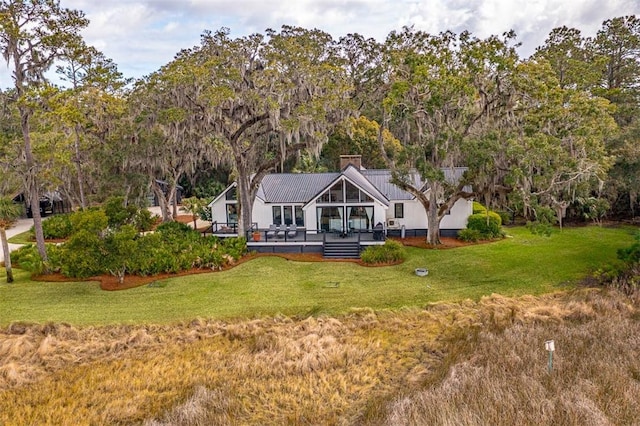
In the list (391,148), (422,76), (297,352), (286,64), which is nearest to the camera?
(297,352)

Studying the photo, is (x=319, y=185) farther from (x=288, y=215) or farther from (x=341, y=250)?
(x=341, y=250)

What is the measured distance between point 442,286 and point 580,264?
5.58 m

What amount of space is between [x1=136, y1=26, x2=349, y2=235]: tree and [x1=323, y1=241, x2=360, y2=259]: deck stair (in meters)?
4.28

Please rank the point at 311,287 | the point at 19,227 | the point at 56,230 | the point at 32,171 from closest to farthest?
the point at 311,287, the point at 32,171, the point at 56,230, the point at 19,227

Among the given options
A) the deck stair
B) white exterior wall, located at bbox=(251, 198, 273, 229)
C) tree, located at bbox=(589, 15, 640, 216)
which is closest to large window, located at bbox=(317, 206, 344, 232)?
the deck stair

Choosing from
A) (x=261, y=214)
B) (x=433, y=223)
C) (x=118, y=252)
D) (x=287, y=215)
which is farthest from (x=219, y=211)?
(x=433, y=223)

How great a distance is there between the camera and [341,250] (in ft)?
57.4

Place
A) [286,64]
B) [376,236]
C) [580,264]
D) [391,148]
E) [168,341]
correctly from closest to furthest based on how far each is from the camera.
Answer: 1. [168,341]
2. [580,264]
3. [286,64]
4. [376,236]
5. [391,148]

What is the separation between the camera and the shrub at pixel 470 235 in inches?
730

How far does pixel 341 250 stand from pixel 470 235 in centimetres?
618

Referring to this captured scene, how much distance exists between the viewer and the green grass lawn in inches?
450

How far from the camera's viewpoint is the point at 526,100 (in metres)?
15.9

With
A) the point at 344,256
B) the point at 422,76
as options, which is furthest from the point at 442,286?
the point at 422,76

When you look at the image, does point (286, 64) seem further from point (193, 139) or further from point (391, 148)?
point (391, 148)
